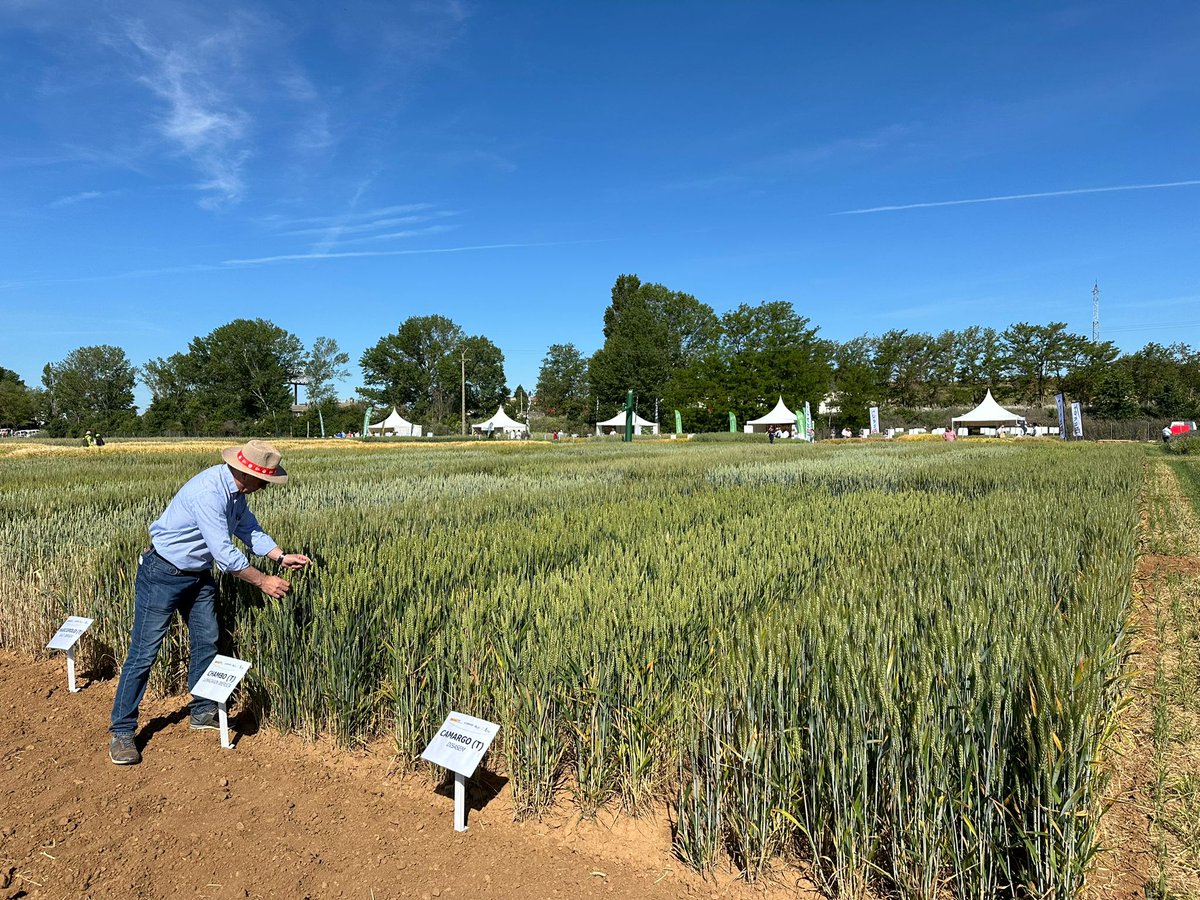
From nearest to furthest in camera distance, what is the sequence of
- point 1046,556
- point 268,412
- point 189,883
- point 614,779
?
point 189,883 < point 614,779 < point 1046,556 < point 268,412

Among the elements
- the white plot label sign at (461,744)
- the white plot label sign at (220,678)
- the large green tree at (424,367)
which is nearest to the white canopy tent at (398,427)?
the large green tree at (424,367)

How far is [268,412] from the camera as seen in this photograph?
6800 centimetres

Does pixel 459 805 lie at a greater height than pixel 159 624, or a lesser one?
lesser

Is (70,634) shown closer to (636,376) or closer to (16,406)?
(636,376)

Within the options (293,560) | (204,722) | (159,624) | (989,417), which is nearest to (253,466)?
(293,560)

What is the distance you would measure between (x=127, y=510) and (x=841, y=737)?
27.0ft

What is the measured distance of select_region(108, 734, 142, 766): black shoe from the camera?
3033 millimetres

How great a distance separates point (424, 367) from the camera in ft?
269

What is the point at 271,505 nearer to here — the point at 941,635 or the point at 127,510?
the point at 127,510

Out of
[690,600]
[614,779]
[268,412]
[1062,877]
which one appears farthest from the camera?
[268,412]

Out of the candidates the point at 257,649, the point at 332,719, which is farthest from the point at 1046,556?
the point at 257,649

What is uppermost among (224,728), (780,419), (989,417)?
(780,419)

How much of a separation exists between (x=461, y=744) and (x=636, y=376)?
6674cm

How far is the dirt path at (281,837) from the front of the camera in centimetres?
219
